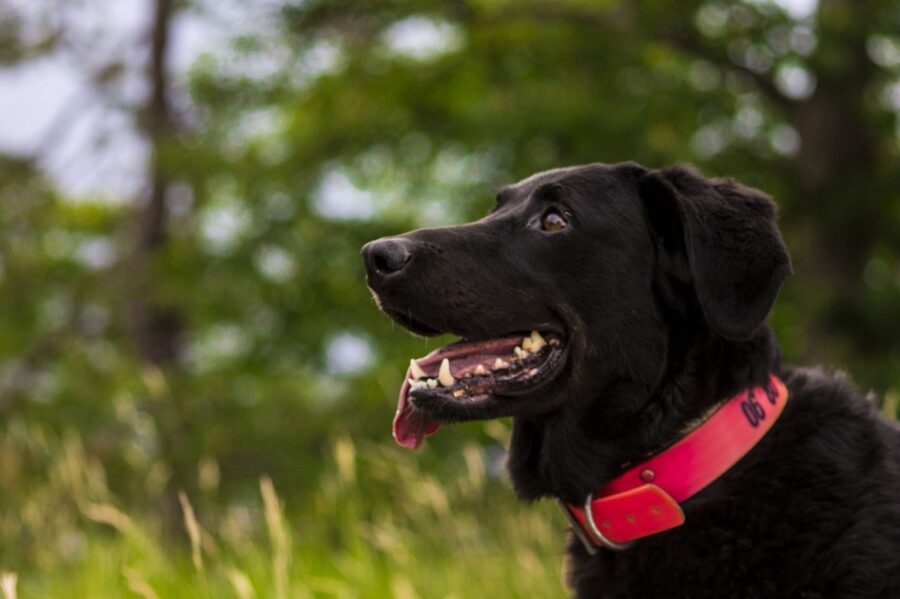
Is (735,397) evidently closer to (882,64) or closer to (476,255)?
(476,255)

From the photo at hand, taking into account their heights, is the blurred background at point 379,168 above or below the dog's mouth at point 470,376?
below

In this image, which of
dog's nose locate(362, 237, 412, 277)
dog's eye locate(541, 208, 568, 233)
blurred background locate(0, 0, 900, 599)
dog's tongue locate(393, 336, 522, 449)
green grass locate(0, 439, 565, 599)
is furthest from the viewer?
blurred background locate(0, 0, 900, 599)

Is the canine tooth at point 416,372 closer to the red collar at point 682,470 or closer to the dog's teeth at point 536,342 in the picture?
the dog's teeth at point 536,342

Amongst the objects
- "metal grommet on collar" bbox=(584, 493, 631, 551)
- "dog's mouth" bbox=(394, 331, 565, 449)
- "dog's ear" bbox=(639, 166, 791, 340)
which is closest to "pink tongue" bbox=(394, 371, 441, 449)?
"dog's mouth" bbox=(394, 331, 565, 449)

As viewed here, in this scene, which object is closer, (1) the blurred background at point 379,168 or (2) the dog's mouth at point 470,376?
(2) the dog's mouth at point 470,376

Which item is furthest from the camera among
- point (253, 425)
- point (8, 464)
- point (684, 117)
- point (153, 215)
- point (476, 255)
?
point (153, 215)

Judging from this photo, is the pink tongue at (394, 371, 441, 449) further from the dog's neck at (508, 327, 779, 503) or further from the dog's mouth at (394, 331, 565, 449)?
the dog's neck at (508, 327, 779, 503)

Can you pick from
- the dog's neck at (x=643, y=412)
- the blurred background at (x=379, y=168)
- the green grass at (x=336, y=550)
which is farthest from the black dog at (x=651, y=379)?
the blurred background at (x=379, y=168)

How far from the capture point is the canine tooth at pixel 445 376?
3.09 metres

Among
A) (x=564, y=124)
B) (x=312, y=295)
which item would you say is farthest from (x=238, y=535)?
(x=312, y=295)

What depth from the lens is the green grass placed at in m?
4.30

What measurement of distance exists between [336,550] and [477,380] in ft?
9.06

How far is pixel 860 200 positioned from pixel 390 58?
479 cm

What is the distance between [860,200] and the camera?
988cm
